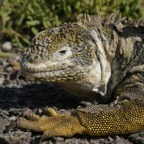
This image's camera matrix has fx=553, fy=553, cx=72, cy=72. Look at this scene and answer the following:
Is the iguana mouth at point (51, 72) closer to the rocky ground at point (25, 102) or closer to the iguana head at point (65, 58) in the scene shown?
the iguana head at point (65, 58)

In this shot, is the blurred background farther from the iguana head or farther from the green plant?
the iguana head

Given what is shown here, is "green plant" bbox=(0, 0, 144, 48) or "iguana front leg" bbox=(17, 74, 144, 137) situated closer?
"iguana front leg" bbox=(17, 74, 144, 137)

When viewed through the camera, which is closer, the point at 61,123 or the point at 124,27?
the point at 61,123

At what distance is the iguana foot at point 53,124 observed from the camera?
5742 mm

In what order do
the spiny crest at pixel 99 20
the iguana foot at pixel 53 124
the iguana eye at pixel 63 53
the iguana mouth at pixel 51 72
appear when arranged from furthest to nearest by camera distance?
1. the spiny crest at pixel 99 20
2. the iguana eye at pixel 63 53
3. the iguana mouth at pixel 51 72
4. the iguana foot at pixel 53 124

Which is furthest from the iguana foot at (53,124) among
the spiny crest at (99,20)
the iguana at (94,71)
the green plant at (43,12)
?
the green plant at (43,12)

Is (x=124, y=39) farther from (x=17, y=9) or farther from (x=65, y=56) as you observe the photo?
(x=17, y=9)

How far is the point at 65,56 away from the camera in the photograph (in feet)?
20.2

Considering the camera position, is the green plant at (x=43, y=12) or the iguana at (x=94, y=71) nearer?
the iguana at (x=94, y=71)

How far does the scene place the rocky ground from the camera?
594 centimetres

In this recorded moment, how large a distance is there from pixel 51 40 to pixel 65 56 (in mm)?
236

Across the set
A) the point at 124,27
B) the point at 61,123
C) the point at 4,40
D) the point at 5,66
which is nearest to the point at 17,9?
the point at 4,40

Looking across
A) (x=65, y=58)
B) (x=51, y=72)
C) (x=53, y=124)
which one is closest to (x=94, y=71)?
(x=65, y=58)

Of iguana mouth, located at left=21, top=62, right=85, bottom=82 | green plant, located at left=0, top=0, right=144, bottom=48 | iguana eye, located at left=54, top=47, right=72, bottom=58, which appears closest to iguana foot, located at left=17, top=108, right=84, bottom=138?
iguana mouth, located at left=21, top=62, right=85, bottom=82
